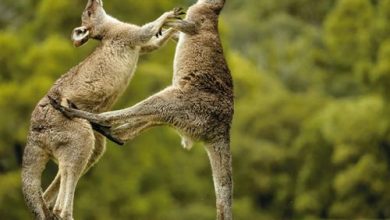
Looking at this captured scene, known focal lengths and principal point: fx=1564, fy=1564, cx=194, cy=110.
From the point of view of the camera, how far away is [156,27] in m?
15.6

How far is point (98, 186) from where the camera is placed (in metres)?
42.4

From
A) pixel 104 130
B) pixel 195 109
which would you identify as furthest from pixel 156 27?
pixel 104 130

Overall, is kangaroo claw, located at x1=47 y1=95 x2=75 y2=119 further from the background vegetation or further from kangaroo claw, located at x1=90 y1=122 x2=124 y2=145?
the background vegetation

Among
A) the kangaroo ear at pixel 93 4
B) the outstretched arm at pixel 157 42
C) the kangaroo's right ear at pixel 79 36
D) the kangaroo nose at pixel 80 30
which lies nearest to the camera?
the kangaroo's right ear at pixel 79 36

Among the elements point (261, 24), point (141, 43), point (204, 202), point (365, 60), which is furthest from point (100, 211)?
point (261, 24)

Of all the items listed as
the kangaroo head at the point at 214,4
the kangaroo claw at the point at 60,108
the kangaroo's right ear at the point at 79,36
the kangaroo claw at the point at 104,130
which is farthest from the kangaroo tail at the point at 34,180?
the kangaroo head at the point at 214,4

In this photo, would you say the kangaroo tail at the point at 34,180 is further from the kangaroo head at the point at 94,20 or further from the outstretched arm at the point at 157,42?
the outstretched arm at the point at 157,42

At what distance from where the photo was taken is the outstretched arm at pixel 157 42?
1581 centimetres

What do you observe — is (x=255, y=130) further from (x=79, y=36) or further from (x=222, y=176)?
(x=222, y=176)

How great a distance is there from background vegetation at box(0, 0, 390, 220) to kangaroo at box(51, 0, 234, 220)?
19.4m

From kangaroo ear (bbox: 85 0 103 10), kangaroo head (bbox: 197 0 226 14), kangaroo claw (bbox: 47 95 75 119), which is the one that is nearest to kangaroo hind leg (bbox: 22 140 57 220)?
kangaroo claw (bbox: 47 95 75 119)

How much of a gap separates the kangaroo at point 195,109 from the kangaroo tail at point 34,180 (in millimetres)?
493

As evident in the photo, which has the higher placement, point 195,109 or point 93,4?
point 93,4

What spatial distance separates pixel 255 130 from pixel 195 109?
45.2 meters
